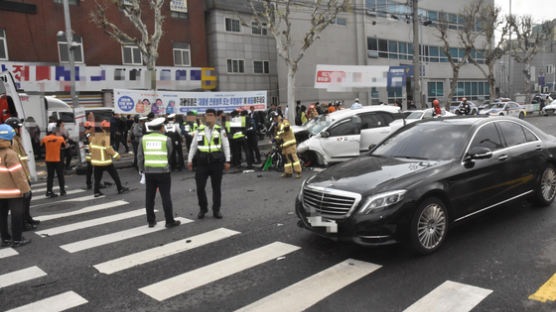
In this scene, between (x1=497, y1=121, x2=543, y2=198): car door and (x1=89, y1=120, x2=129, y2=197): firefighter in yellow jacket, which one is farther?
(x1=89, y1=120, x2=129, y2=197): firefighter in yellow jacket

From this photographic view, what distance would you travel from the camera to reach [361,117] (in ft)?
39.9

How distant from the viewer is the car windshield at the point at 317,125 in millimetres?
12664

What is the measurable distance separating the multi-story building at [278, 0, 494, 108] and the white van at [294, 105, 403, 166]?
17.3 m

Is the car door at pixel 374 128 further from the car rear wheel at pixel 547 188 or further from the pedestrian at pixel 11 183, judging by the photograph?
the pedestrian at pixel 11 183

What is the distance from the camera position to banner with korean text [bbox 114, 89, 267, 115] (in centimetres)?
1594

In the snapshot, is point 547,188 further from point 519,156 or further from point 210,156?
point 210,156

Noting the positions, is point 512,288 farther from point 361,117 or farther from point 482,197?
point 361,117

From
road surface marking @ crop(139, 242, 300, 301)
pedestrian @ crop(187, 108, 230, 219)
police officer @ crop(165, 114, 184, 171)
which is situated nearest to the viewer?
road surface marking @ crop(139, 242, 300, 301)

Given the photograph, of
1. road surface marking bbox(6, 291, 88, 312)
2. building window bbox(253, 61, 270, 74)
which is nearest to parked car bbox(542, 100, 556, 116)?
building window bbox(253, 61, 270, 74)

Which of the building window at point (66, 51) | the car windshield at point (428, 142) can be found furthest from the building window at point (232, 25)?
the car windshield at point (428, 142)

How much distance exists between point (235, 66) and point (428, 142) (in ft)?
87.9

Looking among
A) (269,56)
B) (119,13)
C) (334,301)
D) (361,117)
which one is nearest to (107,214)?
(334,301)

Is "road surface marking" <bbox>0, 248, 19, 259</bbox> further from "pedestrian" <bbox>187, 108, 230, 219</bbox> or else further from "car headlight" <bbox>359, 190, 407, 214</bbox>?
"car headlight" <bbox>359, 190, 407, 214</bbox>

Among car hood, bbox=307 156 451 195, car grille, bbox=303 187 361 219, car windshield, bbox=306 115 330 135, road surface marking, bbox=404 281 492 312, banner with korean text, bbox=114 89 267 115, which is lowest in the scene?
road surface marking, bbox=404 281 492 312
